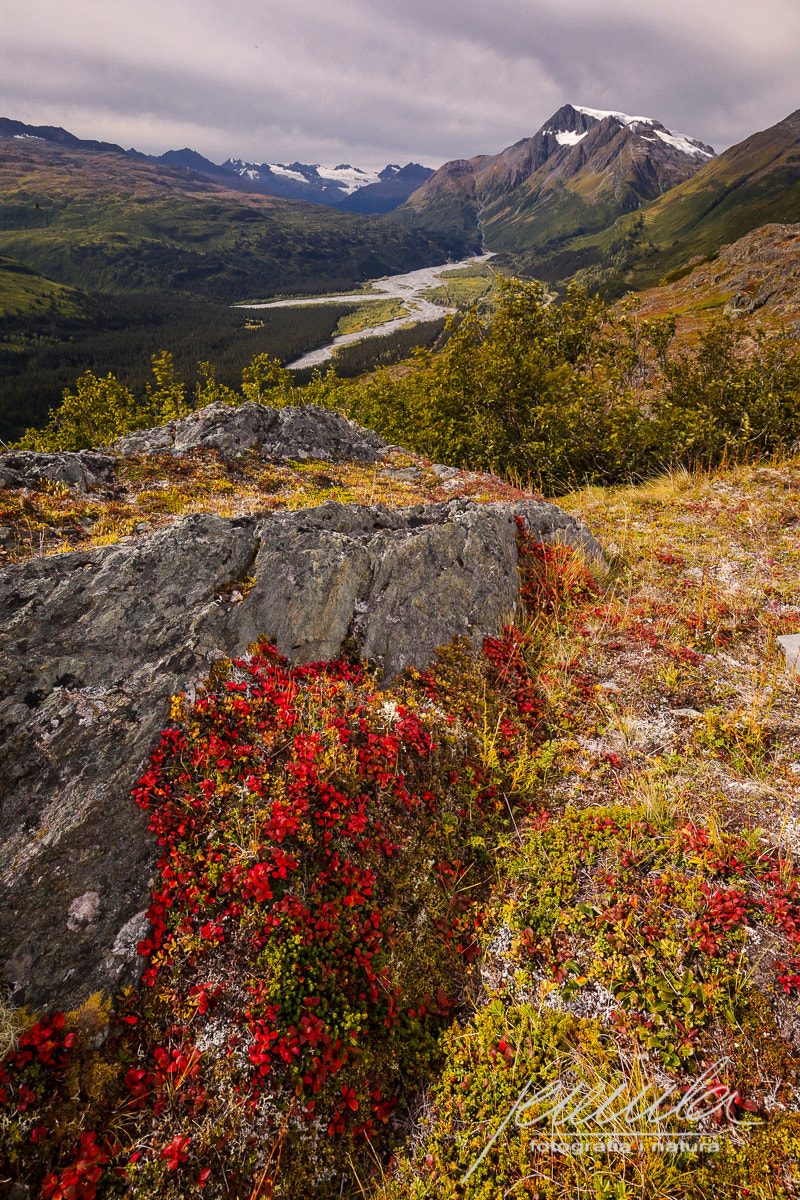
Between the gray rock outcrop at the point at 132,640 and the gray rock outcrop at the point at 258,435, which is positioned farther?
the gray rock outcrop at the point at 258,435

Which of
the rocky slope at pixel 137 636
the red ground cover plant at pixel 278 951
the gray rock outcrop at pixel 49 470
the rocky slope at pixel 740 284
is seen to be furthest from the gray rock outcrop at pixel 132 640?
the rocky slope at pixel 740 284

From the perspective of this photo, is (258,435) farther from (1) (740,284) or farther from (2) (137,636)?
(1) (740,284)

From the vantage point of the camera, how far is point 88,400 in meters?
60.2

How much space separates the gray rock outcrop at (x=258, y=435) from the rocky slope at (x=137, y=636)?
12750mm

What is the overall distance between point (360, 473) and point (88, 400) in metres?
56.1

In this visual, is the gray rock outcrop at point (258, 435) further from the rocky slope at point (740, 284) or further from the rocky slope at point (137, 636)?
the rocky slope at point (740, 284)

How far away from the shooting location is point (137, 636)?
7453 mm

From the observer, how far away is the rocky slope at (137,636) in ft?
16.5

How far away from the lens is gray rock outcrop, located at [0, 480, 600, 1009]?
5.02 metres

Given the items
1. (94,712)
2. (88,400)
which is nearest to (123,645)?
(94,712)

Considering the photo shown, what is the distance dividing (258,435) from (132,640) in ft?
60.4

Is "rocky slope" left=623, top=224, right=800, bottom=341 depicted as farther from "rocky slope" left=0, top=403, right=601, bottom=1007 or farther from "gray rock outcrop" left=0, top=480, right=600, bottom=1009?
"gray rock outcrop" left=0, top=480, right=600, bottom=1009

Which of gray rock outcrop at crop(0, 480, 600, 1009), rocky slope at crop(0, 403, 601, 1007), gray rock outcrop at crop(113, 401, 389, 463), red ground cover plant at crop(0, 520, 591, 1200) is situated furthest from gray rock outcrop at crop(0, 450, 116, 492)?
red ground cover plant at crop(0, 520, 591, 1200)

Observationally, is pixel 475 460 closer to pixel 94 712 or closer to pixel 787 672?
pixel 787 672
